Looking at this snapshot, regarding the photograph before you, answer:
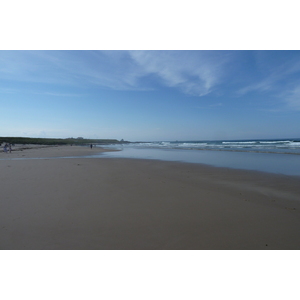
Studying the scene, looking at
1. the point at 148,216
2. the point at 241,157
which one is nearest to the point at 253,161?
the point at 241,157

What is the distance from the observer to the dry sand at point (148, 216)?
3395 mm

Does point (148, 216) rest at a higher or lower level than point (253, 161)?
lower

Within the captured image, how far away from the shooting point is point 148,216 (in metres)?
4.47

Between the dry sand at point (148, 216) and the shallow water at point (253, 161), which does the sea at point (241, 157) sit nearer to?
the shallow water at point (253, 161)

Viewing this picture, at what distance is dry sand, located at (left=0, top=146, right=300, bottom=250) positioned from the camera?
3.39m

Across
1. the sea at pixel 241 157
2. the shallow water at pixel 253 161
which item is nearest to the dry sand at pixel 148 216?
the shallow water at pixel 253 161

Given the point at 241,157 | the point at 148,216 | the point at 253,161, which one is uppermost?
the point at 241,157

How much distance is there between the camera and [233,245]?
3.29 meters

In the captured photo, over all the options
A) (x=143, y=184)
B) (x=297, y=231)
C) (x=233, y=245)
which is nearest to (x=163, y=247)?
(x=233, y=245)

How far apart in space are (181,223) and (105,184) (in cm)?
418

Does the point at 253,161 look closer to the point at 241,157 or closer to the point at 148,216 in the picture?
the point at 241,157

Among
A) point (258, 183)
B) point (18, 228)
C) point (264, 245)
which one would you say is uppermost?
point (258, 183)

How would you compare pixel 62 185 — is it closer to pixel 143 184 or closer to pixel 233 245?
pixel 143 184

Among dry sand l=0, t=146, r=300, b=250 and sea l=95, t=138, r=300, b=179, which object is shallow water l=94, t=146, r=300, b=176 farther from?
dry sand l=0, t=146, r=300, b=250
